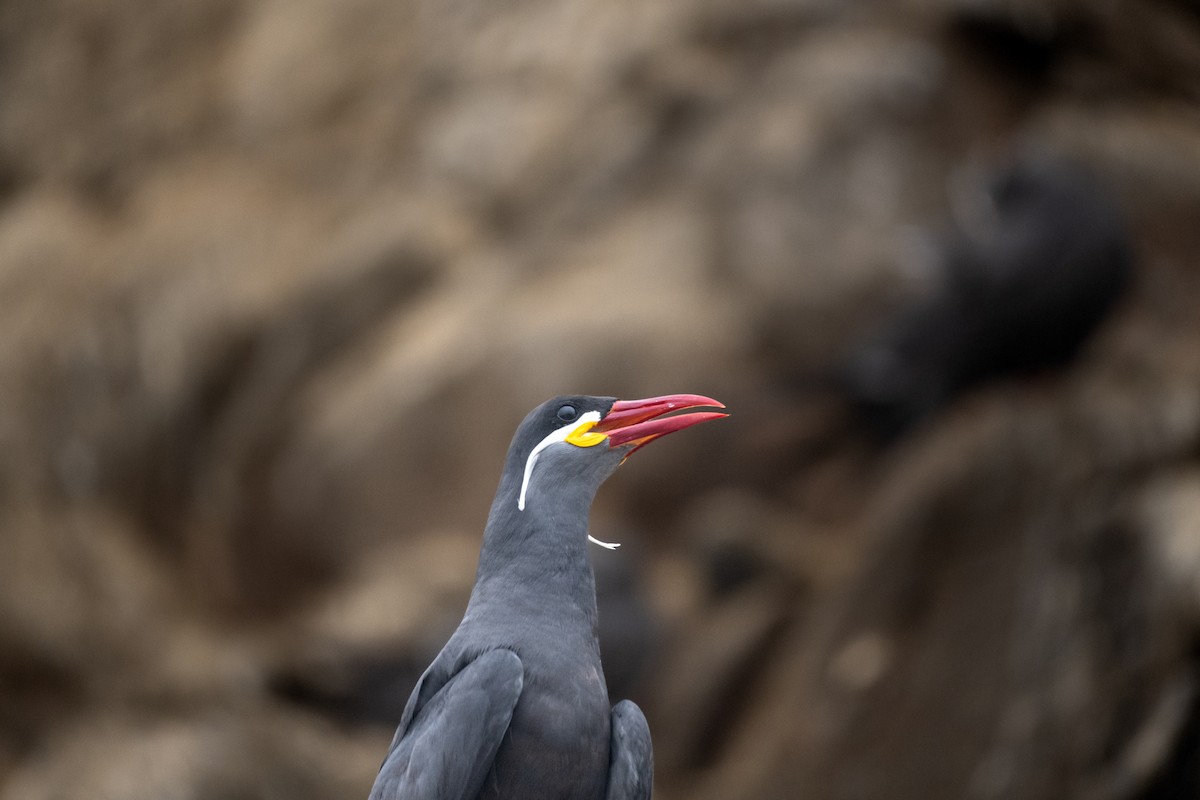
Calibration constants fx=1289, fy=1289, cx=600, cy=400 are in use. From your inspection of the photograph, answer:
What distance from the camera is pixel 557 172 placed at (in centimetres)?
1358

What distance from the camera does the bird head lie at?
13.9 ft

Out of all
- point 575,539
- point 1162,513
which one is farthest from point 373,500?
point 575,539

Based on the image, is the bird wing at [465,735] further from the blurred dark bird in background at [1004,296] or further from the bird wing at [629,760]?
the blurred dark bird in background at [1004,296]

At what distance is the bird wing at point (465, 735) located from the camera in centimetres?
379

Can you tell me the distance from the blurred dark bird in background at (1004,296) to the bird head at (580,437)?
6962 mm

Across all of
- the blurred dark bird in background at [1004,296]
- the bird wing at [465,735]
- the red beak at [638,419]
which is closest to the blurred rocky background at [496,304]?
the blurred dark bird in background at [1004,296]

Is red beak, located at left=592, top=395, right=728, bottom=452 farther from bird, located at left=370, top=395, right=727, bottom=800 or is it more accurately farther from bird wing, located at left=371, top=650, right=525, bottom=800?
Result: bird wing, located at left=371, top=650, right=525, bottom=800

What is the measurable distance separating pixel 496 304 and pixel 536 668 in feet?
31.0

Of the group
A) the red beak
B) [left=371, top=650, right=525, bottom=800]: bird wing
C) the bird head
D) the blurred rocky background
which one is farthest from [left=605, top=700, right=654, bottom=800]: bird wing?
the blurred rocky background

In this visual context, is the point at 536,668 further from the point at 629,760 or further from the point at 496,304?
the point at 496,304

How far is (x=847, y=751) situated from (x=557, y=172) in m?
7.41

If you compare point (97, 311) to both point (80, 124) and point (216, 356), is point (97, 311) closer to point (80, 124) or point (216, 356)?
point (216, 356)

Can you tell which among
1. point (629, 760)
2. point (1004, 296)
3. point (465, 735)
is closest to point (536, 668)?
point (465, 735)

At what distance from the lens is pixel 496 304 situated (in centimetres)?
1312
